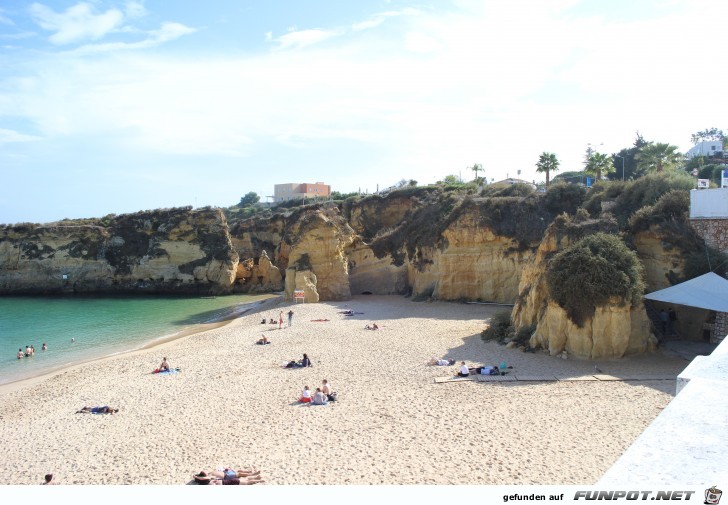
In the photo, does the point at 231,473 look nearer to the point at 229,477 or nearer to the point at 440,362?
the point at 229,477

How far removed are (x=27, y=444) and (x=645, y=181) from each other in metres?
28.3

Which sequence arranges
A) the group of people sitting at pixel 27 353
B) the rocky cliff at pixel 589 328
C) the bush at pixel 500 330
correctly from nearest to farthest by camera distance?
the rocky cliff at pixel 589 328, the bush at pixel 500 330, the group of people sitting at pixel 27 353

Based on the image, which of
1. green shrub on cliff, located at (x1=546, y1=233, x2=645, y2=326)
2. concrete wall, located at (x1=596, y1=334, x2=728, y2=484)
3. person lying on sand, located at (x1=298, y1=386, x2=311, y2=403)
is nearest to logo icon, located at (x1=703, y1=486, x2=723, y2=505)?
concrete wall, located at (x1=596, y1=334, x2=728, y2=484)

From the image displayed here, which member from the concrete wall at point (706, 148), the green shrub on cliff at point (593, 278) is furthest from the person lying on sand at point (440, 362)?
the concrete wall at point (706, 148)

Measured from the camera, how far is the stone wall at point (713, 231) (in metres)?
18.7

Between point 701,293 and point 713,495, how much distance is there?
1621 cm

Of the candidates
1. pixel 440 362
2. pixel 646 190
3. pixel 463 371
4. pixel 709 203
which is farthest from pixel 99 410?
pixel 646 190

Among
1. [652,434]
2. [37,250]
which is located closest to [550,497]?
[652,434]

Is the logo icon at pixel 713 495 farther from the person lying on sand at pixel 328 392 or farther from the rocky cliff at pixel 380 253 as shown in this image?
the rocky cliff at pixel 380 253

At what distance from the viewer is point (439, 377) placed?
16.6m

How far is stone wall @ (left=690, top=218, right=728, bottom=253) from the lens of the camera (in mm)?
18672

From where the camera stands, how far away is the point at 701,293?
658 inches

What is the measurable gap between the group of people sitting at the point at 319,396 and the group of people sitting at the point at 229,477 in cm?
431

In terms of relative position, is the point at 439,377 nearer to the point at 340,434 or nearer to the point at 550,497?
the point at 340,434
